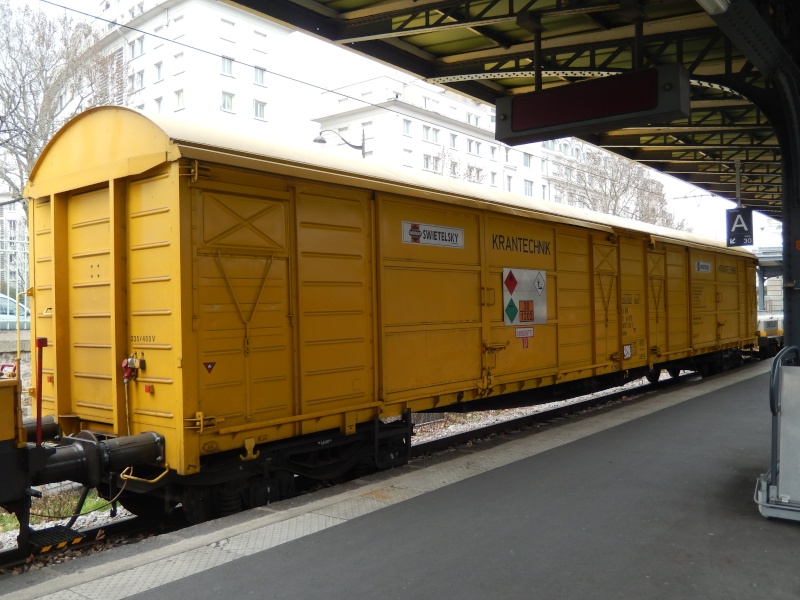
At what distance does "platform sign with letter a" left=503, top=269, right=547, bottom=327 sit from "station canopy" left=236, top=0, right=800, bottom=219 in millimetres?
2000

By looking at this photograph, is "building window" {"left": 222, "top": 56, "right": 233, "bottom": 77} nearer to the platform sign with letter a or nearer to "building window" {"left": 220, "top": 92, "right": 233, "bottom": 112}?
"building window" {"left": 220, "top": 92, "right": 233, "bottom": 112}

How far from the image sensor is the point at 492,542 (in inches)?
181

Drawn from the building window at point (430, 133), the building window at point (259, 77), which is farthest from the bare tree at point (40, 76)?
the building window at point (430, 133)

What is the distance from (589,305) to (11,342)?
47.2 feet

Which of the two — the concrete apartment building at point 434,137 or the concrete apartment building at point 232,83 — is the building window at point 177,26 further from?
the concrete apartment building at point 434,137

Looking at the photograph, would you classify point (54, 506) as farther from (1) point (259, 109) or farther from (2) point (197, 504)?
(1) point (259, 109)

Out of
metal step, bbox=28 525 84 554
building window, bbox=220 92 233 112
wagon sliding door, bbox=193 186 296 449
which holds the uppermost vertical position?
building window, bbox=220 92 233 112

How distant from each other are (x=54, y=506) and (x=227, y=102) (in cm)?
2449

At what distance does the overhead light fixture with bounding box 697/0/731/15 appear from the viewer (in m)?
5.08

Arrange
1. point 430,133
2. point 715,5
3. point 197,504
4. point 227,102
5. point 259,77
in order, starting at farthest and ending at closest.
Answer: point 430,133 < point 259,77 < point 227,102 < point 197,504 < point 715,5

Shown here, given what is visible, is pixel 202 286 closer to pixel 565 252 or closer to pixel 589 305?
pixel 565 252

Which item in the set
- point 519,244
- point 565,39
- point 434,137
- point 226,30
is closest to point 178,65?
point 226,30

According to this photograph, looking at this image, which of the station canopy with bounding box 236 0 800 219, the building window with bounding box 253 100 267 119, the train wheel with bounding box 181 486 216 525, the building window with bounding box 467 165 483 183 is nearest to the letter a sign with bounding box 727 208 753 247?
the station canopy with bounding box 236 0 800 219

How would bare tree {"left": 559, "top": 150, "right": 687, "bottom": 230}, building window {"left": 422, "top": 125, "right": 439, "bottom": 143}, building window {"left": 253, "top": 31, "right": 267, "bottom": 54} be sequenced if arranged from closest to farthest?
building window {"left": 253, "top": 31, "right": 267, "bottom": 54}, bare tree {"left": 559, "top": 150, "right": 687, "bottom": 230}, building window {"left": 422, "top": 125, "right": 439, "bottom": 143}
